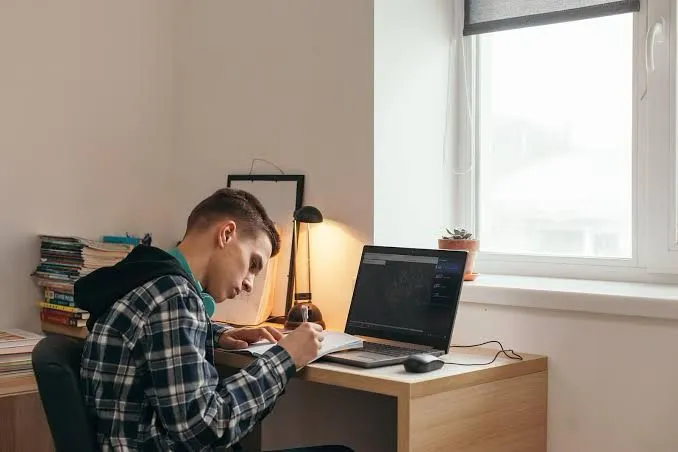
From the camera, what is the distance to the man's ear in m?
1.99

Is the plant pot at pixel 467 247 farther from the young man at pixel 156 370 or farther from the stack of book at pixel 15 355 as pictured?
the stack of book at pixel 15 355

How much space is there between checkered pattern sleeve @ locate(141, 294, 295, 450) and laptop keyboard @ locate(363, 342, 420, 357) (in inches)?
18.8

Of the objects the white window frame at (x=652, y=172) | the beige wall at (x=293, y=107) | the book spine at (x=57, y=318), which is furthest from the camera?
the book spine at (x=57, y=318)

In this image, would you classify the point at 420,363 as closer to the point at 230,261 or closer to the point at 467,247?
the point at 230,261

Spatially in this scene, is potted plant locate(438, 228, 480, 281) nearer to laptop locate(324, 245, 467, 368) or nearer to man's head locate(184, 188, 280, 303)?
laptop locate(324, 245, 467, 368)

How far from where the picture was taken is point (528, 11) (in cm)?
260

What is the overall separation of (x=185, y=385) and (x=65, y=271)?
116 cm

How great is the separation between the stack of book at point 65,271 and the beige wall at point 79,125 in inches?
2.1

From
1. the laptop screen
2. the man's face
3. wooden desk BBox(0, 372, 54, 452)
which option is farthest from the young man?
wooden desk BBox(0, 372, 54, 452)

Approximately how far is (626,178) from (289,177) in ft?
3.14

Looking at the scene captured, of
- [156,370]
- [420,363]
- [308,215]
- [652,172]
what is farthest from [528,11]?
[156,370]

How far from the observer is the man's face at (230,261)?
1.99m

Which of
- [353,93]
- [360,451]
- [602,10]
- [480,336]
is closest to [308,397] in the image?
[360,451]

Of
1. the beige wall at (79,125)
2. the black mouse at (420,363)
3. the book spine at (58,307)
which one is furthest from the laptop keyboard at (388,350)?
the beige wall at (79,125)
